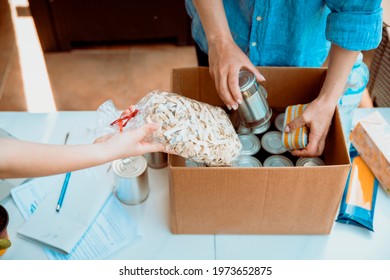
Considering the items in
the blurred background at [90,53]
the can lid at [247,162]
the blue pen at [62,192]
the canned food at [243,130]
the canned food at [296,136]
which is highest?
the canned food at [296,136]

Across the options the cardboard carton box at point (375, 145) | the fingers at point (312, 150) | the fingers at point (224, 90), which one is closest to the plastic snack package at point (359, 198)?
the cardboard carton box at point (375, 145)

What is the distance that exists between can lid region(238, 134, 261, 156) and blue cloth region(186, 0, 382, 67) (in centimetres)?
27

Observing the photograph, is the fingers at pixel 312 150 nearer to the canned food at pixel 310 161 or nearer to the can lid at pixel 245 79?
the canned food at pixel 310 161

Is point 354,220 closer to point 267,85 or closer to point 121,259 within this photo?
point 267,85

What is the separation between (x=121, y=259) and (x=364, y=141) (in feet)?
2.30

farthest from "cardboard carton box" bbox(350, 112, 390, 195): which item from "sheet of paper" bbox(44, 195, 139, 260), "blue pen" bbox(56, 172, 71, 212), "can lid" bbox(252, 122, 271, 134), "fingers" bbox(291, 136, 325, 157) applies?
"blue pen" bbox(56, 172, 71, 212)

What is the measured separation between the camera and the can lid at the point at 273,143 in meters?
0.99

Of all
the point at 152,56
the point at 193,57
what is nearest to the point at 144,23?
the point at 152,56

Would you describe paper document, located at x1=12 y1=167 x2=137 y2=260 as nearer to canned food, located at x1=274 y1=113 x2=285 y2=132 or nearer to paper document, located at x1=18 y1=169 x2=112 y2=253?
paper document, located at x1=18 y1=169 x2=112 y2=253

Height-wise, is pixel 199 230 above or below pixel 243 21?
below

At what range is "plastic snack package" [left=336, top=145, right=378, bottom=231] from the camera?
954 mm

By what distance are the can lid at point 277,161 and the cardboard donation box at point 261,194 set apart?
0.36 ft

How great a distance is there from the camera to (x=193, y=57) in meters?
2.60

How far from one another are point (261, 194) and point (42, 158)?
1.47ft
